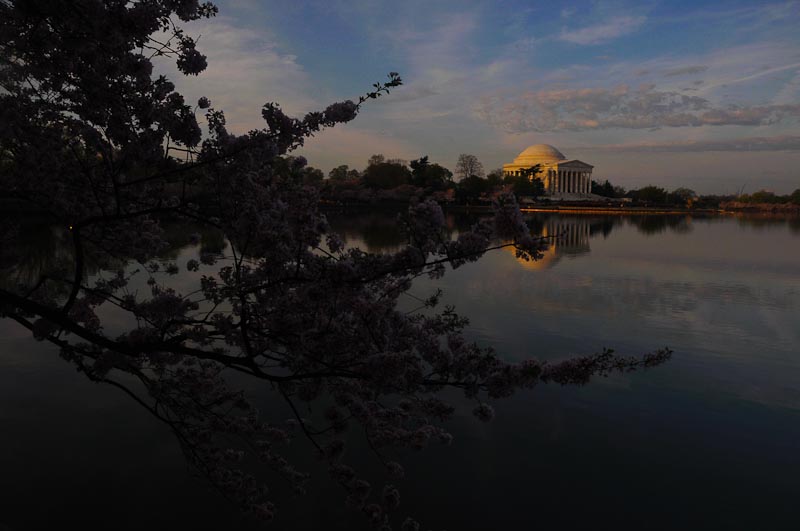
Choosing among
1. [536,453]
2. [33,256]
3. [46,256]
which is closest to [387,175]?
[46,256]

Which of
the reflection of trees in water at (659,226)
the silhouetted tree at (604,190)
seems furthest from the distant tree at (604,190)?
the reflection of trees in water at (659,226)

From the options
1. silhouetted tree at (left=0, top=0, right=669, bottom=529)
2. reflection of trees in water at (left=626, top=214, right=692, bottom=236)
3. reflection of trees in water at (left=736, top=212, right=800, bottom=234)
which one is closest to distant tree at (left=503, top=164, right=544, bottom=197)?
reflection of trees in water at (left=626, top=214, right=692, bottom=236)

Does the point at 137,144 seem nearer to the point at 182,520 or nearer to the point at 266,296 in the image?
the point at 266,296

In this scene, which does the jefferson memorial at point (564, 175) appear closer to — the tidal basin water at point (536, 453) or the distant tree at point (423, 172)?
the distant tree at point (423, 172)

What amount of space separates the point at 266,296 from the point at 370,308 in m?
1.27

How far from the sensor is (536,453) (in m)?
9.21

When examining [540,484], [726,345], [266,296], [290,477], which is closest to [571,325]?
[726,345]

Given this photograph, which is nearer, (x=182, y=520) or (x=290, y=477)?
(x=290, y=477)

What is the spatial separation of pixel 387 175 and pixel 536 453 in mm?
122880

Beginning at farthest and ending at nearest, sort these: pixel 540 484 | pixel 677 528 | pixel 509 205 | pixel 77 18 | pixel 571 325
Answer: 1. pixel 571 325
2. pixel 540 484
3. pixel 677 528
4. pixel 77 18
5. pixel 509 205

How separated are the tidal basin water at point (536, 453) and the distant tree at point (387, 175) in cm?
10859

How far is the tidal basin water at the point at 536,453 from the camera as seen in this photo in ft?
24.7

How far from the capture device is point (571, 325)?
17.1 metres

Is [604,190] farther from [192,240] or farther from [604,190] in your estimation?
[192,240]
